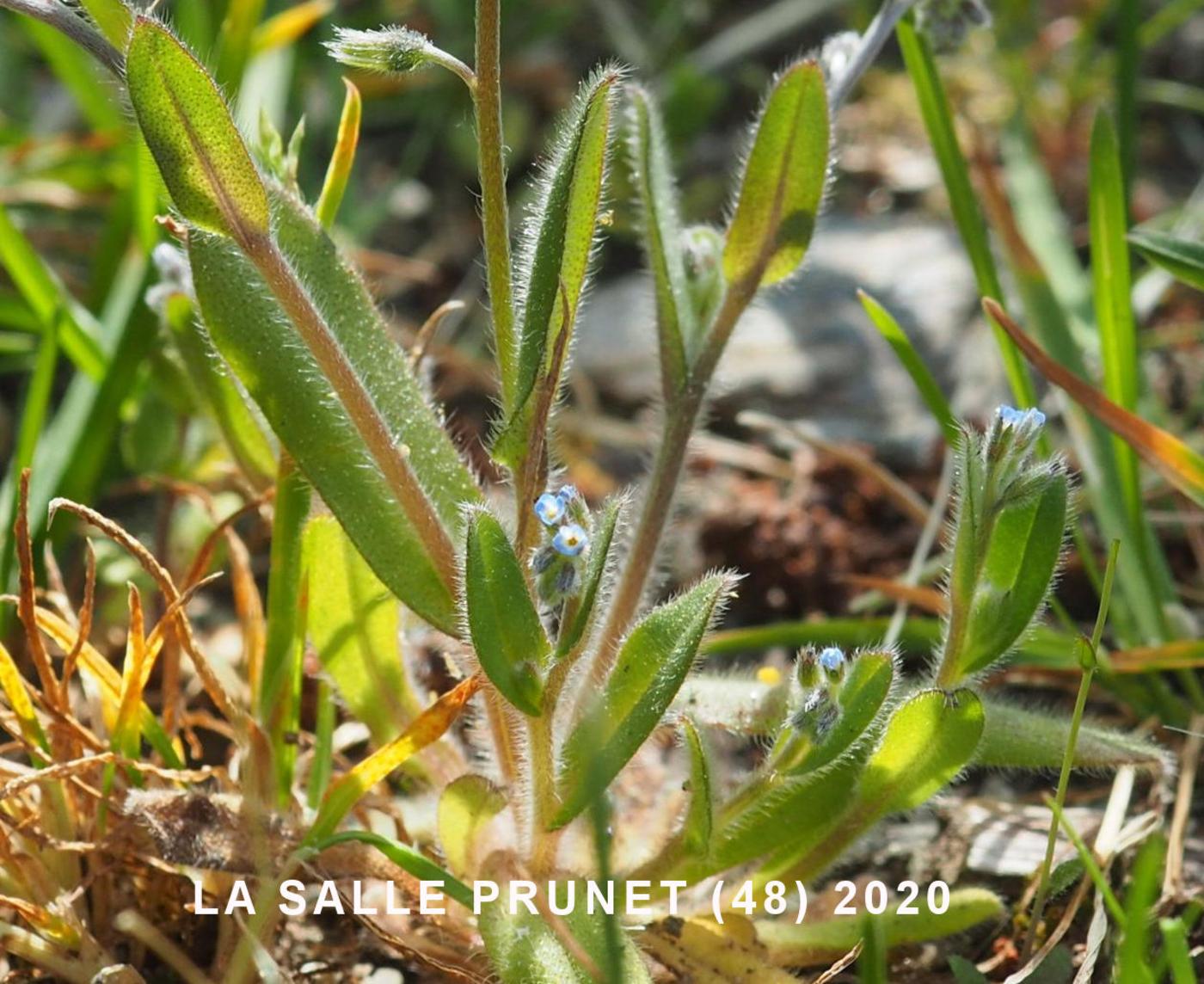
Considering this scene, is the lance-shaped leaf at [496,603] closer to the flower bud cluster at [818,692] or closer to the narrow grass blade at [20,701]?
the flower bud cluster at [818,692]

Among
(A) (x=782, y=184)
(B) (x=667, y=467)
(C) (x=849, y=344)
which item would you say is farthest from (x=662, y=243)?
(C) (x=849, y=344)

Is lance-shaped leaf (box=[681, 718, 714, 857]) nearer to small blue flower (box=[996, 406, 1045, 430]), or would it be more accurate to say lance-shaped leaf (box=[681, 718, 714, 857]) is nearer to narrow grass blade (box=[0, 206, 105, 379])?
small blue flower (box=[996, 406, 1045, 430])

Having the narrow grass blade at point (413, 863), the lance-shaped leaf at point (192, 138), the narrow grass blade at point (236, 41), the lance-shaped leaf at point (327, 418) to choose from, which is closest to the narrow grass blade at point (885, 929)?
the narrow grass blade at point (413, 863)

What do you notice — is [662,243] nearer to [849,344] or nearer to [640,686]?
[640,686]

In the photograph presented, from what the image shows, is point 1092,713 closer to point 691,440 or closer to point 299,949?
point 691,440

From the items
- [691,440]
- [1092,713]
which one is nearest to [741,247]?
[691,440]
